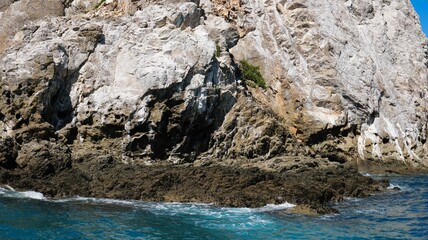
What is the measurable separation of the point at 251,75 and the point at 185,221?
64.3 ft

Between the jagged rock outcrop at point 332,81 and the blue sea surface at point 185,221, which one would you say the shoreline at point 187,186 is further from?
the jagged rock outcrop at point 332,81

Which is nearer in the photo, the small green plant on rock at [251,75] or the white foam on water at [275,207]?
the white foam on water at [275,207]

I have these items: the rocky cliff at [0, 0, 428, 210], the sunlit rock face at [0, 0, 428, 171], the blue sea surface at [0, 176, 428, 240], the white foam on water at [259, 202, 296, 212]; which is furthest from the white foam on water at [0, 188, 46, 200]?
the white foam on water at [259, 202, 296, 212]

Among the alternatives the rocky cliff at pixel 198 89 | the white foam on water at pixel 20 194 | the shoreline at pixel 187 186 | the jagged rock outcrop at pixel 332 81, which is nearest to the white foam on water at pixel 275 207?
the shoreline at pixel 187 186

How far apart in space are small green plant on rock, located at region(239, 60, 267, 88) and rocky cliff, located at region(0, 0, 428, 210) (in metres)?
0.33

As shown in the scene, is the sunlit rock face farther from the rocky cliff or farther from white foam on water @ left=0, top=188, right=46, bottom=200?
white foam on water @ left=0, top=188, right=46, bottom=200

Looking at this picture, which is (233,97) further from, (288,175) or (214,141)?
(288,175)

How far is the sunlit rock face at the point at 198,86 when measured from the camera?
2348 centimetres

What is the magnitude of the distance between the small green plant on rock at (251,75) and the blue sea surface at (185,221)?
49.6ft

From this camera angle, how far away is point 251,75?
33188 millimetres

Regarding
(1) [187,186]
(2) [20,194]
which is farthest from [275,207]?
(2) [20,194]

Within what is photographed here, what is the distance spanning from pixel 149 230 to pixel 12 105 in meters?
12.2

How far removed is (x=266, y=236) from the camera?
517 inches

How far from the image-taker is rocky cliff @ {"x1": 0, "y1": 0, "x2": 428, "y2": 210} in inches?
919
